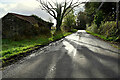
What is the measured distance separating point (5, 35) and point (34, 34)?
435 cm

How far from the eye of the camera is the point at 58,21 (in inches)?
989

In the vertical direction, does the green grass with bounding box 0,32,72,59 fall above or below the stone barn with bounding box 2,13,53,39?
below

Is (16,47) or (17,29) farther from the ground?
(17,29)

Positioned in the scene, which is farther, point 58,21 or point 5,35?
point 58,21

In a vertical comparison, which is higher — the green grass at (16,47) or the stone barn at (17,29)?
the stone barn at (17,29)

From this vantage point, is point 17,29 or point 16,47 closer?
point 16,47

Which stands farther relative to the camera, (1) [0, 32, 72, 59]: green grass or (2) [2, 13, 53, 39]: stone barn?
(2) [2, 13, 53, 39]: stone barn

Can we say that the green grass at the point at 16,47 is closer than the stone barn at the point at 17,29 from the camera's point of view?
Yes

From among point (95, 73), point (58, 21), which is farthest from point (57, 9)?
point (95, 73)

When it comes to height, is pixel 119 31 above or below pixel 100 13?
below

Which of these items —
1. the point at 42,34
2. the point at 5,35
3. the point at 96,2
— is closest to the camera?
the point at 5,35

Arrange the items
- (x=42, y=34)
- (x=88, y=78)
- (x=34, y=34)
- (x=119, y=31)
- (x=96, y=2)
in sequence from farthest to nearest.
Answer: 1. (x=96, y=2)
2. (x=42, y=34)
3. (x=34, y=34)
4. (x=119, y=31)
5. (x=88, y=78)

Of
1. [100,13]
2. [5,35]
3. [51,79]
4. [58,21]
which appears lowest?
[51,79]

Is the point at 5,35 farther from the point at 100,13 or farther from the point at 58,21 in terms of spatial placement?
the point at 100,13
